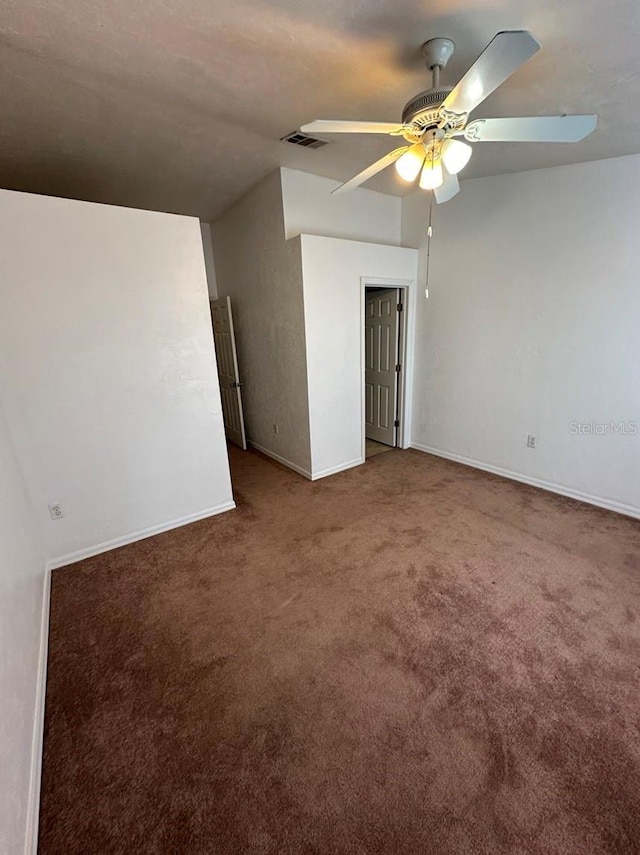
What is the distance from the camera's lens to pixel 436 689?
1584 millimetres

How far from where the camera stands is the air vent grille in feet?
8.39

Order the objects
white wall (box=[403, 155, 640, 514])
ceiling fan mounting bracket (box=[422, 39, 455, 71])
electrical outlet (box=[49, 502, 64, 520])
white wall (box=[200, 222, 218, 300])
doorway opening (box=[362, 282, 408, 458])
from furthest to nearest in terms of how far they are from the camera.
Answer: white wall (box=[200, 222, 218, 300]), doorway opening (box=[362, 282, 408, 458]), white wall (box=[403, 155, 640, 514]), electrical outlet (box=[49, 502, 64, 520]), ceiling fan mounting bracket (box=[422, 39, 455, 71])

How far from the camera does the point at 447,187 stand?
201 cm

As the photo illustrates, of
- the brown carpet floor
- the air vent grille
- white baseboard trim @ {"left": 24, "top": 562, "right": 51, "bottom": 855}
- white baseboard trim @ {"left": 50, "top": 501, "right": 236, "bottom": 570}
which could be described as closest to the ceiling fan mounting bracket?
the air vent grille

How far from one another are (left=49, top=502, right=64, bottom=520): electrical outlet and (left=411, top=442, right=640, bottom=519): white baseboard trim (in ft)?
12.4

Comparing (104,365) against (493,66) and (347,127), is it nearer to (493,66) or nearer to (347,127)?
(347,127)

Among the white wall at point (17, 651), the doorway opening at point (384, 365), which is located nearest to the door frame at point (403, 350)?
the doorway opening at point (384, 365)

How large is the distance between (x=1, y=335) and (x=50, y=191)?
92.7 inches

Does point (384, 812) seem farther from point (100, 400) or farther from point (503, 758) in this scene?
point (100, 400)

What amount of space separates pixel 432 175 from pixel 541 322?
6.71 feet

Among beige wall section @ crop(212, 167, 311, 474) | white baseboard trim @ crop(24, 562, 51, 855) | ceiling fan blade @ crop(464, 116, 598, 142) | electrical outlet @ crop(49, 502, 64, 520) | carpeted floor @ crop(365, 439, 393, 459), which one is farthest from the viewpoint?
carpeted floor @ crop(365, 439, 393, 459)

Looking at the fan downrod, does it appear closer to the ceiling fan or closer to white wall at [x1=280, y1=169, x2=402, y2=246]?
the ceiling fan

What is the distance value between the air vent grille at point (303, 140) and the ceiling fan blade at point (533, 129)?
151 centimetres

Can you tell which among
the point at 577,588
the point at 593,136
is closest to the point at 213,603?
the point at 577,588
